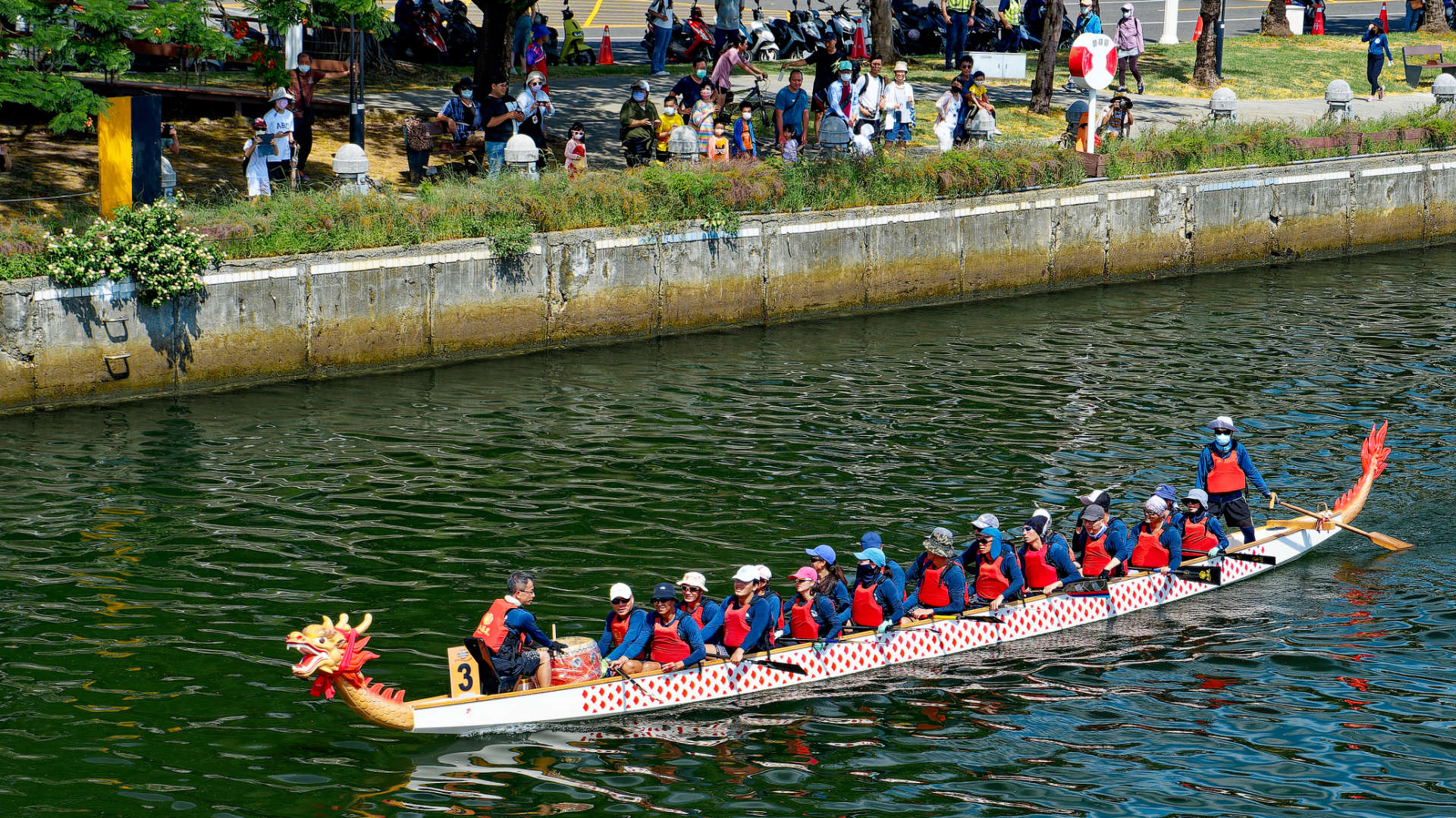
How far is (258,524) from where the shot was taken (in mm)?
18234

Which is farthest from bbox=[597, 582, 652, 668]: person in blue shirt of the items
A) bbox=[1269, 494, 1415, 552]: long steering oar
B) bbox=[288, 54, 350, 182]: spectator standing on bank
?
bbox=[288, 54, 350, 182]: spectator standing on bank

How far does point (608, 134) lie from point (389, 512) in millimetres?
14476

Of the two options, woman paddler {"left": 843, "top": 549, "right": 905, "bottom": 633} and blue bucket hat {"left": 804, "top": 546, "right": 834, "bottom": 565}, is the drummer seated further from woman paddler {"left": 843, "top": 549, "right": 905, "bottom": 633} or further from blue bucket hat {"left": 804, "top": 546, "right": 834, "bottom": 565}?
woman paddler {"left": 843, "top": 549, "right": 905, "bottom": 633}

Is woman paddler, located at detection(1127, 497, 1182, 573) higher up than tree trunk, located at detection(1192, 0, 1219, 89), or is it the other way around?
tree trunk, located at detection(1192, 0, 1219, 89)

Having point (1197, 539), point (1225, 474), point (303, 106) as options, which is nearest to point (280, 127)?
point (303, 106)

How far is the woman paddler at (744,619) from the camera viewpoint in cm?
1477

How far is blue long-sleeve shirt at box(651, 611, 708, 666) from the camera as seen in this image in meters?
14.5

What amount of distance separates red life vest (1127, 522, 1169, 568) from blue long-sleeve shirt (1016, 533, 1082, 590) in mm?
967

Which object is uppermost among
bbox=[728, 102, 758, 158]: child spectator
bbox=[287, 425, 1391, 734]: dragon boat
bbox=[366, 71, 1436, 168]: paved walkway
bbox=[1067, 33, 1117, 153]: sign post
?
bbox=[1067, 33, 1117, 153]: sign post

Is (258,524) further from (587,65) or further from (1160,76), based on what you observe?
(1160,76)

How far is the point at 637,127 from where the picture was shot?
92.2ft

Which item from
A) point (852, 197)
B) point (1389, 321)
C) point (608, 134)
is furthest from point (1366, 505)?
point (608, 134)

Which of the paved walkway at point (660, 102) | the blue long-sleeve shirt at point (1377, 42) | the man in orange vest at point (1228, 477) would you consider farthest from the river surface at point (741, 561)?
the blue long-sleeve shirt at point (1377, 42)

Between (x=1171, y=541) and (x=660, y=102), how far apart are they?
19706 mm
